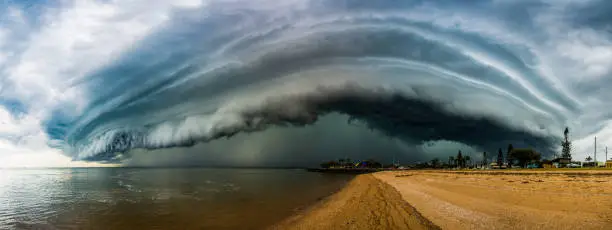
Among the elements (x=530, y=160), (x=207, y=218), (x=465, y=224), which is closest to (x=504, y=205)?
(x=465, y=224)

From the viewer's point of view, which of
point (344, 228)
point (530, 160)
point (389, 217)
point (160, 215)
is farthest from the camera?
point (530, 160)

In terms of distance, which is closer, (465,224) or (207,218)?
(465,224)

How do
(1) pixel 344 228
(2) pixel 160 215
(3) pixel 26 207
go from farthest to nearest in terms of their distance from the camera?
(3) pixel 26 207 → (2) pixel 160 215 → (1) pixel 344 228

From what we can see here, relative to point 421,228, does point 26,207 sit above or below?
below

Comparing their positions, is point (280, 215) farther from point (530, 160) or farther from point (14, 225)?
point (530, 160)

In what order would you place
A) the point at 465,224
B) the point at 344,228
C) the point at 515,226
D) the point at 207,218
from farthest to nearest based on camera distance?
1. the point at 207,218
2. the point at 344,228
3. the point at 465,224
4. the point at 515,226

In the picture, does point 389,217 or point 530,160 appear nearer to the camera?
point 389,217

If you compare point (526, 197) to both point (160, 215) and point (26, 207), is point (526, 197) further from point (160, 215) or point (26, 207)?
point (26, 207)

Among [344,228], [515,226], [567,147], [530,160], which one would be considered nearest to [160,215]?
[344,228]

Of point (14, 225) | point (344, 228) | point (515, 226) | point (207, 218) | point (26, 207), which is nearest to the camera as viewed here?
point (515, 226)
